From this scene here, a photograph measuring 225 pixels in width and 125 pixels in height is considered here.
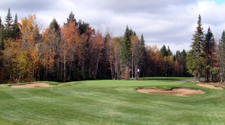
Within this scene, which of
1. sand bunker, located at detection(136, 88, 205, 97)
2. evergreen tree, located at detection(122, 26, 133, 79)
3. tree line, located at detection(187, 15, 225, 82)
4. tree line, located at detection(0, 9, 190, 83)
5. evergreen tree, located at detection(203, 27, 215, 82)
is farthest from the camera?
evergreen tree, located at detection(122, 26, 133, 79)

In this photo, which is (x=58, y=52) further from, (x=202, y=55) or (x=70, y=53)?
(x=202, y=55)

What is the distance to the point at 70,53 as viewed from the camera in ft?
159

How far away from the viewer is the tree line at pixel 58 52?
126 ft

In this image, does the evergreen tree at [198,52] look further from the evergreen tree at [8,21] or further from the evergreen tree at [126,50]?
the evergreen tree at [8,21]

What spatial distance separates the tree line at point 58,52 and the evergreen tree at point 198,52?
14498 mm

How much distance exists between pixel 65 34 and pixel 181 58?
76520mm

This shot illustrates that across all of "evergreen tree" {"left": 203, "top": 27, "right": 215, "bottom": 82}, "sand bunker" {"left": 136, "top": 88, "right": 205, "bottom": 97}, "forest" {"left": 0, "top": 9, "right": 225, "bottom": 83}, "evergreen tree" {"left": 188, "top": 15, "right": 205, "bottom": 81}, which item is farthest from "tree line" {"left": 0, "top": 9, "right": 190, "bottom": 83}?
"sand bunker" {"left": 136, "top": 88, "right": 205, "bottom": 97}

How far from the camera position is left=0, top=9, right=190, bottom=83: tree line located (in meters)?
38.4

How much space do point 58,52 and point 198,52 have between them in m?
35.9

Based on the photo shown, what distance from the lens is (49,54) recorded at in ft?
145

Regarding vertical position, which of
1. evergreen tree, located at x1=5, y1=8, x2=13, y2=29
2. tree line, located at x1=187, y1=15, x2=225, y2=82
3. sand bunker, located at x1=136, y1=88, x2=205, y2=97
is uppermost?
evergreen tree, located at x1=5, y1=8, x2=13, y2=29

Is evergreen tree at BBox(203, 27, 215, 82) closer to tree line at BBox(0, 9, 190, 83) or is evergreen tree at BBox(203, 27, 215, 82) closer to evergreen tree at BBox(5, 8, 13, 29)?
tree line at BBox(0, 9, 190, 83)

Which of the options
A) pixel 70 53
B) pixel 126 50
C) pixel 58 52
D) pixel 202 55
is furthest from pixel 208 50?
pixel 58 52

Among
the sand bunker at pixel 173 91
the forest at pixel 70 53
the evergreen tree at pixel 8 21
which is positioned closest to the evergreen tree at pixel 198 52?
the forest at pixel 70 53
